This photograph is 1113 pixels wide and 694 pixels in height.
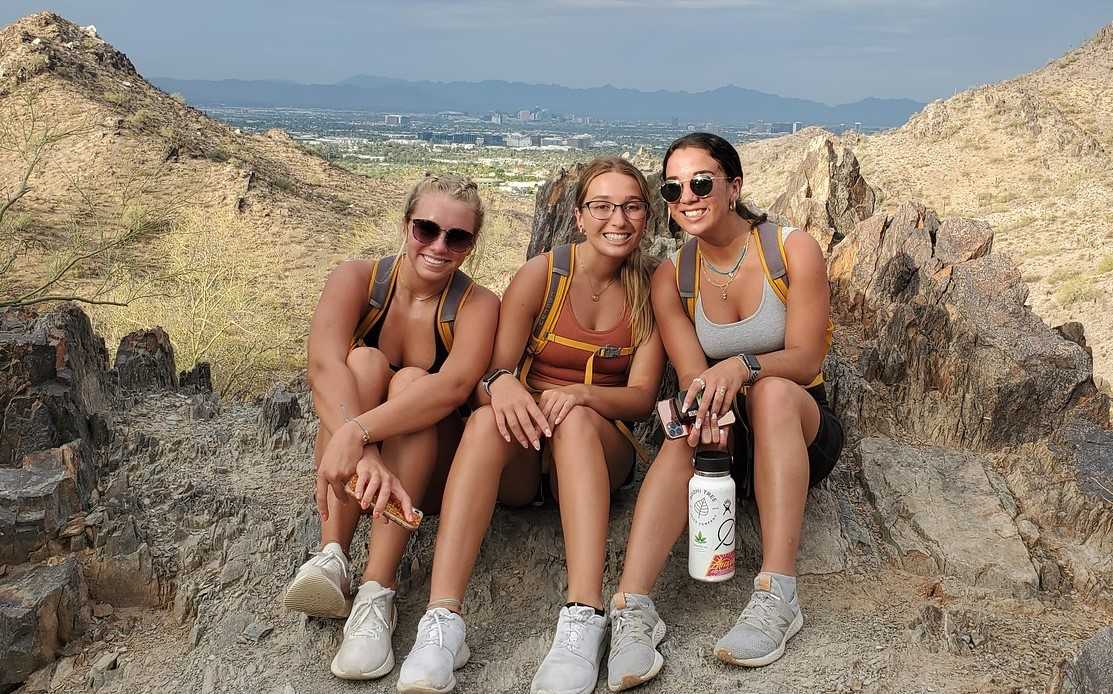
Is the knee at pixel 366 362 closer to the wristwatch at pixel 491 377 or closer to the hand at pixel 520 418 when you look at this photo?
the wristwatch at pixel 491 377

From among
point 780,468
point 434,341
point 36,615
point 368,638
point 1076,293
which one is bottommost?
point 1076,293

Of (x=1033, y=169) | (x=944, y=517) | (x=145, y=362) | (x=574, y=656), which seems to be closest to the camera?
(x=574, y=656)

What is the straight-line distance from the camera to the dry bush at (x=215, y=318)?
40.4ft

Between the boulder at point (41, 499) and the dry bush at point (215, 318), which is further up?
the boulder at point (41, 499)

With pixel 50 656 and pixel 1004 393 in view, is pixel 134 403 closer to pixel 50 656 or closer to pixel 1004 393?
pixel 50 656

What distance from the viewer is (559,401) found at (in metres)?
3.79

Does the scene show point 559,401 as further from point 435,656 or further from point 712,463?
point 435,656

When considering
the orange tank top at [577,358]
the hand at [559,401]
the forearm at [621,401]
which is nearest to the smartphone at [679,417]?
the forearm at [621,401]

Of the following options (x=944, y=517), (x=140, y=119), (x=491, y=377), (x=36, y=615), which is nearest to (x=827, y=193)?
(x=944, y=517)

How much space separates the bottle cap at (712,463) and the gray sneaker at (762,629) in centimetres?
45

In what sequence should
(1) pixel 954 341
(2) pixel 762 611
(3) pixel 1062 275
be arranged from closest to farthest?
(2) pixel 762 611, (1) pixel 954 341, (3) pixel 1062 275

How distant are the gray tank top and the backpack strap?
1064mm

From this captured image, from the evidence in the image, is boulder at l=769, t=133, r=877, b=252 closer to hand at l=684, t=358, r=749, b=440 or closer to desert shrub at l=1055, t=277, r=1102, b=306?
hand at l=684, t=358, r=749, b=440

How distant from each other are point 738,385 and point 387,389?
4.97 feet
